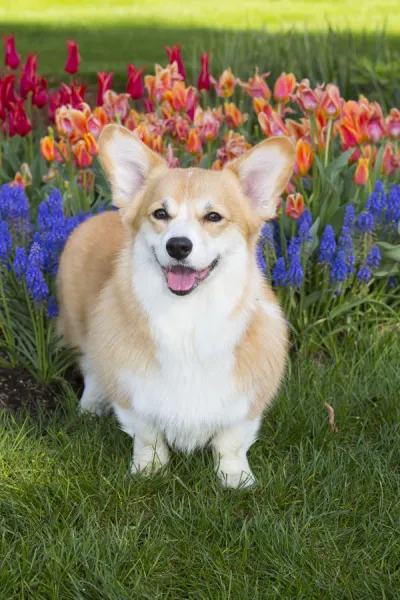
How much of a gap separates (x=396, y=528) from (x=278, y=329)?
2.63 feet

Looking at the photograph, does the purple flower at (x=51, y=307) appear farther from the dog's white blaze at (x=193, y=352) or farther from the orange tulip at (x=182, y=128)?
the orange tulip at (x=182, y=128)

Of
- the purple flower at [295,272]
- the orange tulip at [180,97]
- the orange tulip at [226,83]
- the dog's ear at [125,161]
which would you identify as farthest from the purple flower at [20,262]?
the orange tulip at [226,83]

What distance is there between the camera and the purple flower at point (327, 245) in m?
3.38

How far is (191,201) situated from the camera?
2617 millimetres

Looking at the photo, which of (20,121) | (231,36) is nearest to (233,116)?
(20,121)

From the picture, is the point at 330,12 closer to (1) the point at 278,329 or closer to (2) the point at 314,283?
(2) the point at 314,283

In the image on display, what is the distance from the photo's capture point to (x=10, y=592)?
2312 millimetres

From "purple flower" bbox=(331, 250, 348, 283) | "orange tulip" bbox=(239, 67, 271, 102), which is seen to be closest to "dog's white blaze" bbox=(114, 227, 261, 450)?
"purple flower" bbox=(331, 250, 348, 283)

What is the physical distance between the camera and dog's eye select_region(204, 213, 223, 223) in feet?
8.63

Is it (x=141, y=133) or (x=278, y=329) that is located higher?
(x=141, y=133)

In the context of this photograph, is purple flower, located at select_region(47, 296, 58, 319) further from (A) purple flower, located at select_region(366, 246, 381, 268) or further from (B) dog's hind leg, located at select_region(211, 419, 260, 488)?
(A) purple flower, located at select_region(366, 246, 381, 268)

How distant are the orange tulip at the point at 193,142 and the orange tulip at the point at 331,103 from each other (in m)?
0.61

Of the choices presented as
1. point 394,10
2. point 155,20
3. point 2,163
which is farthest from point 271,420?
point 394,10

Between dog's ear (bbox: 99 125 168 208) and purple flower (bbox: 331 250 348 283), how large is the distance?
93 cm
